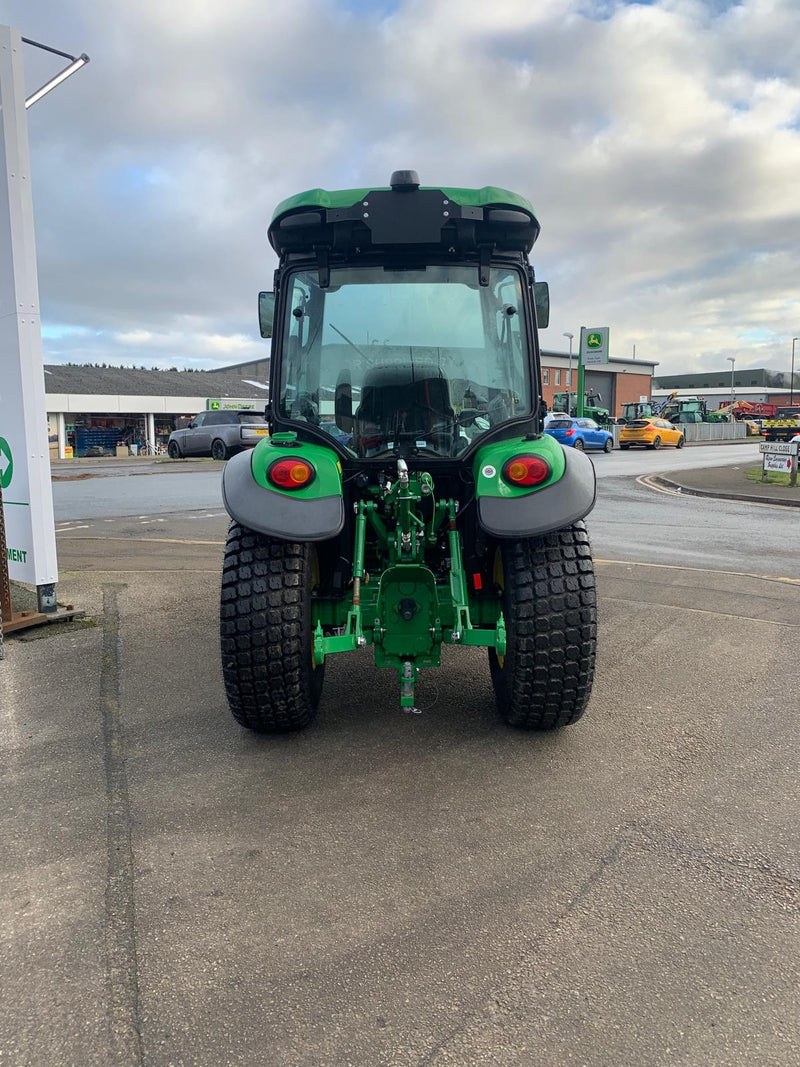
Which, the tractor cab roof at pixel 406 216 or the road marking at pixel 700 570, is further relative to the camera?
the road marking at pixel 700 570

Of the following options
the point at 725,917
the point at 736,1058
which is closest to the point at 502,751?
the point at 725,917

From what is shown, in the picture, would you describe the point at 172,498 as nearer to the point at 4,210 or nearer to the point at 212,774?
the point at 4,210

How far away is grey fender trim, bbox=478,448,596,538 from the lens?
3.49 meters

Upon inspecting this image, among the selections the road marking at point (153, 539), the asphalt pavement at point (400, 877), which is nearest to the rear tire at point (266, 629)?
the asphalt pavement at point (400, 877)

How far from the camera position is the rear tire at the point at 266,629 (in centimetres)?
352

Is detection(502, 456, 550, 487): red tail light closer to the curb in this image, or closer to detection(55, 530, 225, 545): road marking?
detection(55, 530, 225, 545): road marking

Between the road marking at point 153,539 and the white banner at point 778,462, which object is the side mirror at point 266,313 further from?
the white banner at point 778,462

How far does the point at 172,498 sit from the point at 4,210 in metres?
10.3

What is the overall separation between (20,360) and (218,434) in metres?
21.9

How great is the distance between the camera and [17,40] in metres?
5.87

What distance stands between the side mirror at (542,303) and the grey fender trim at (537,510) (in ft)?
3.88

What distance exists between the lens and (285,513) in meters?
3.55

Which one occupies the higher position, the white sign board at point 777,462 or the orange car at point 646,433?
the orange car at point 646,433

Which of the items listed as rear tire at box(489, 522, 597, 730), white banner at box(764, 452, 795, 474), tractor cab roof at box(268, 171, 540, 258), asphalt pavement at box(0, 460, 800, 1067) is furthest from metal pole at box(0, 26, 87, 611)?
white banner at box(764, 452, 795, 474)
